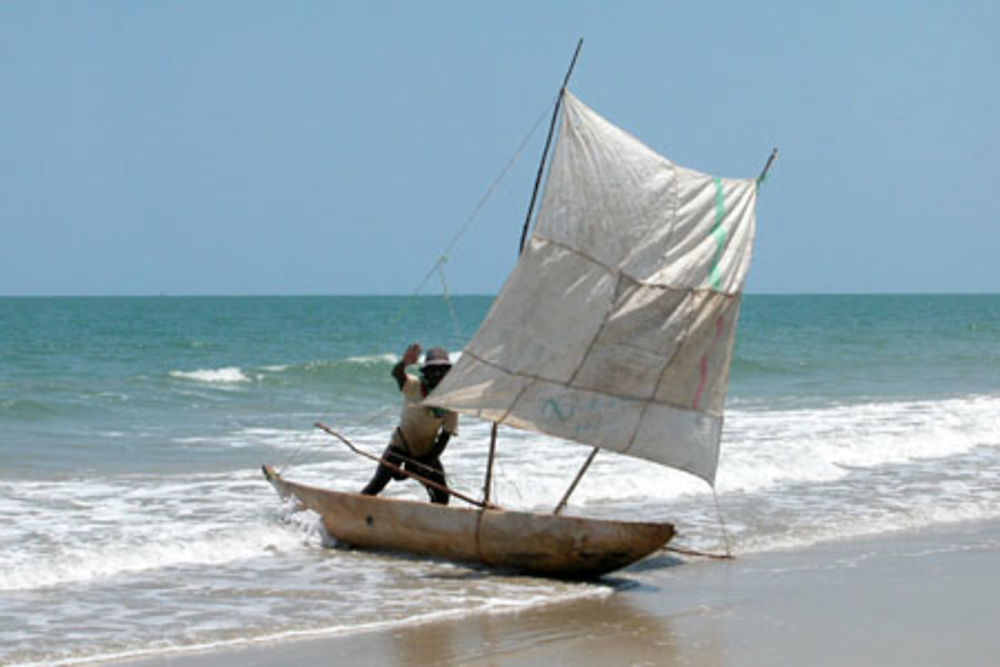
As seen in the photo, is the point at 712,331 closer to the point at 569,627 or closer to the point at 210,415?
the point at 569,627

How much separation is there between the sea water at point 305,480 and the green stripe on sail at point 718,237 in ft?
6.16

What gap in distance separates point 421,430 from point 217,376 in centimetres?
1983

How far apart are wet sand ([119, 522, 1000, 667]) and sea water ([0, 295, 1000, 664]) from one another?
13.3 inches

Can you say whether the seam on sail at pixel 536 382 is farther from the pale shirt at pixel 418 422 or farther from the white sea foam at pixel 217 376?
the white sea foam at pixel 217 376

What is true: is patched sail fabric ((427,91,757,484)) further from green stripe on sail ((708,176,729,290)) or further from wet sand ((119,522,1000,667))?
wet sand ((119,522,1000,667))

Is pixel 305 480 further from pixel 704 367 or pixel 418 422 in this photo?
pixel 704 367

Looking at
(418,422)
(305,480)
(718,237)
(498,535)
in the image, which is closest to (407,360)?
(418,422)

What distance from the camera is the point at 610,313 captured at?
9.26m

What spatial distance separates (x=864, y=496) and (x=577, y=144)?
20.2 feet

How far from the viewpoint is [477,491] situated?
44.9ft

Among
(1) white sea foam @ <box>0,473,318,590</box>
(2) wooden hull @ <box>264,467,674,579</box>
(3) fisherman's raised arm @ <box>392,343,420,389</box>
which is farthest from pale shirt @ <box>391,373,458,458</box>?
(1) white sea foam @ <box>0,473,318,590</box>

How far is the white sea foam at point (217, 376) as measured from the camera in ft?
93.5

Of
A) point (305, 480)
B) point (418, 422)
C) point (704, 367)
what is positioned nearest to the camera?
point (704, 367)

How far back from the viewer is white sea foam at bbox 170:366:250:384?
28.5 meters
